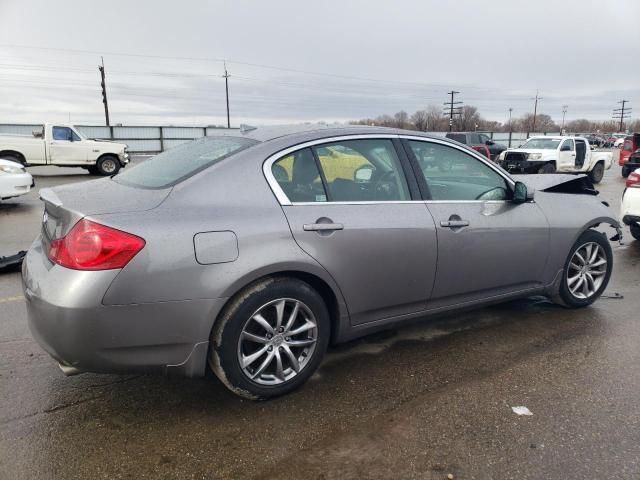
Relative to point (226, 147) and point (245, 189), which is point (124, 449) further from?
point (226, 147)

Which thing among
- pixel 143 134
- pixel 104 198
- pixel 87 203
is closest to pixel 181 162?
pixel 104 198

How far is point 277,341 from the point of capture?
288cm

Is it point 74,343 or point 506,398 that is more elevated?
point 74,343

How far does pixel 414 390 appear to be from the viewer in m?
3.09

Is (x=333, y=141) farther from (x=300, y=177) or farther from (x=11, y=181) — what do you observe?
(x=11, y=181)

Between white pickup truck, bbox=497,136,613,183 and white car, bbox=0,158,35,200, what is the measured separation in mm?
14833

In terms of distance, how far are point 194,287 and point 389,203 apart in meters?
1.40

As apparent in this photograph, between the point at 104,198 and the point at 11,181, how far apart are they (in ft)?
28.1

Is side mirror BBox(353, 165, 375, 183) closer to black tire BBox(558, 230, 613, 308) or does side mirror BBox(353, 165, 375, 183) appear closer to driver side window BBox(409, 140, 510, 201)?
driver side window BBox(409, 140, 510, 201)

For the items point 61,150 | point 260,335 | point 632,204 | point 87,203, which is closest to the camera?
point 87,203

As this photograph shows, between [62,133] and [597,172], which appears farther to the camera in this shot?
[597,172]

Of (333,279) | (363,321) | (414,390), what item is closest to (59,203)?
(333,279)

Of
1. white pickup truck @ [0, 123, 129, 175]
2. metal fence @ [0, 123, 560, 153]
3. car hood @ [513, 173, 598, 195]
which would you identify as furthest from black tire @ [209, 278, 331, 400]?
metal fence @ [0, 123, 560, 153]

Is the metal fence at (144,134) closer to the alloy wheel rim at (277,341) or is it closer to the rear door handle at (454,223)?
the rear door handle at (454,223)
